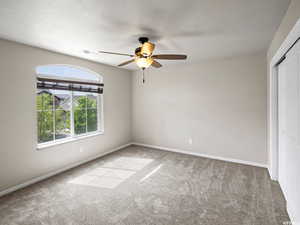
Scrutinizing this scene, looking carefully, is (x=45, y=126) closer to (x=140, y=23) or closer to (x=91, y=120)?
(x=91, y=120)

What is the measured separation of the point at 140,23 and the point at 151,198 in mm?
2522

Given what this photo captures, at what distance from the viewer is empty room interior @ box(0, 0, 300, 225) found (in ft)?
6.07

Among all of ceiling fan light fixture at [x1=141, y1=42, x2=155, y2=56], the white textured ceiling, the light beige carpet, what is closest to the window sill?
the light beige carpet

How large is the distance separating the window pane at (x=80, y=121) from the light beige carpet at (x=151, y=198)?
926mm

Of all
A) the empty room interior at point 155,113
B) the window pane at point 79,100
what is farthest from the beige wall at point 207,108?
the window pane at point 79,100

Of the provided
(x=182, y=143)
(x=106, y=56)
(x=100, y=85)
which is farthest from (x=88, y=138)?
(x=182, y=143)

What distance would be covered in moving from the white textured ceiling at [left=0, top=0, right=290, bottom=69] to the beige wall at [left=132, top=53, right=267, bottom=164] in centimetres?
83

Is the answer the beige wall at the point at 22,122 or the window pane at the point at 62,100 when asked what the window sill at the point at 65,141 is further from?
the window pane at the point at 62,100

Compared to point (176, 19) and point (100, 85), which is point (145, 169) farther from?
point (176, 19)

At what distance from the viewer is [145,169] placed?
3342 mm

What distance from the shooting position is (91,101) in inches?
159

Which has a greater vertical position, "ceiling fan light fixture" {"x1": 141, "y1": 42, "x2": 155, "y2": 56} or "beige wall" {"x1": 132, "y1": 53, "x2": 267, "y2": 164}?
"ceiling fan light fixture" {"x1": 141, "y1": 42, "x2": 155, "y2": 56}

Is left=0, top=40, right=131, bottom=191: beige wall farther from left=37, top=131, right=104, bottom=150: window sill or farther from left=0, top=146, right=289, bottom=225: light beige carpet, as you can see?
left=0, top=146, right=289, bottom=225: light beige carpet

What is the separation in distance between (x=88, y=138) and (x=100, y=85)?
1.41 m
